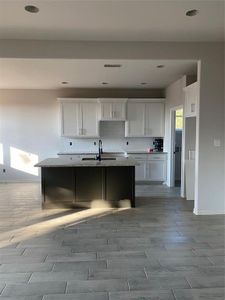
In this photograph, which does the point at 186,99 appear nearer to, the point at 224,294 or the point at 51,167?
the point at 51,167

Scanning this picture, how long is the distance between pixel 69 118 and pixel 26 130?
1.36 m

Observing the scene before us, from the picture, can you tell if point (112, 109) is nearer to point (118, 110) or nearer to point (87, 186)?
point (118, 110)

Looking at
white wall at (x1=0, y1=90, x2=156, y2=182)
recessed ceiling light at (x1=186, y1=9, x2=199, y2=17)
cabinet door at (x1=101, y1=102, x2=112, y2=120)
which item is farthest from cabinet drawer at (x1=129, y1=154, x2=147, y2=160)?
recessed ceiling light at (x1=186, y1=9, x2=199, y2=17)

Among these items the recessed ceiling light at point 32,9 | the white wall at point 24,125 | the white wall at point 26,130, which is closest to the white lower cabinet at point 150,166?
the white wall at point 26,130

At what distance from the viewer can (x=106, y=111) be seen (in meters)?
7.66

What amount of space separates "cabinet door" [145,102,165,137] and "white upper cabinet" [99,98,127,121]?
698 mm

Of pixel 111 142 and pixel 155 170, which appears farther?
pixel 111 142

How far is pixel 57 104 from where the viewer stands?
26.0ft

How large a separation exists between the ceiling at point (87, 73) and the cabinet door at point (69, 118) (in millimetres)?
555

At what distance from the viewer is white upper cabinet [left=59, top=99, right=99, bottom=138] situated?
25.0 ft

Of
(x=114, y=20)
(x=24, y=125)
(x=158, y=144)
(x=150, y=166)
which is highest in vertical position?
(x=114, y=20)

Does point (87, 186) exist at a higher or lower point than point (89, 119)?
lower

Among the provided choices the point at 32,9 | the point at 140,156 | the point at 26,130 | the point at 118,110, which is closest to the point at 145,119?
the point at 118,110

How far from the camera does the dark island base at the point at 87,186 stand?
5074mm
